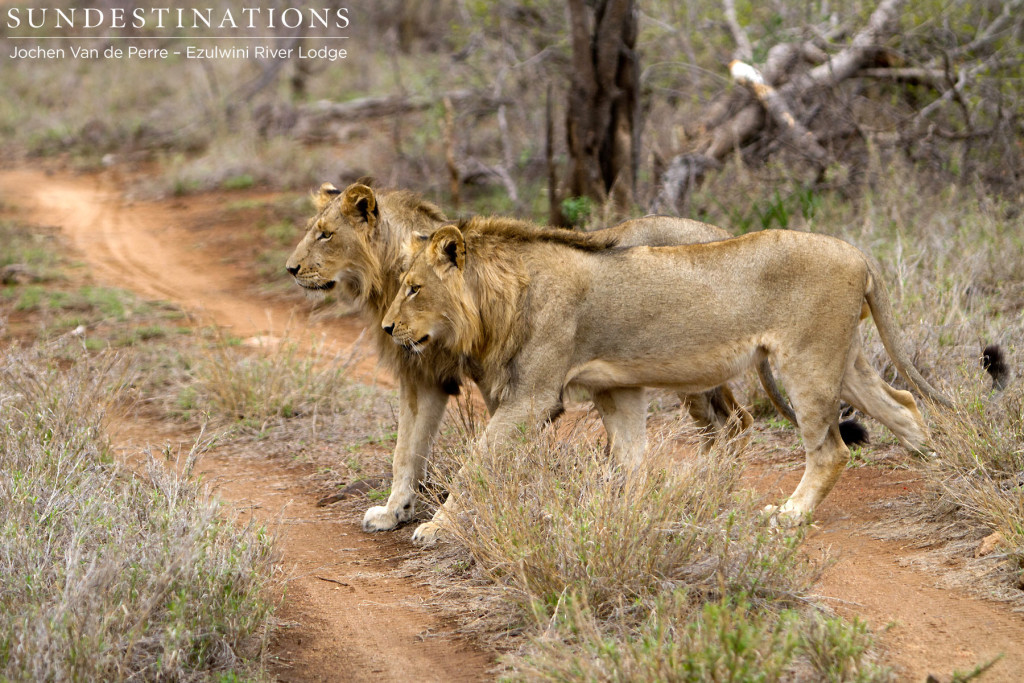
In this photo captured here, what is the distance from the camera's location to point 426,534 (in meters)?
5.37

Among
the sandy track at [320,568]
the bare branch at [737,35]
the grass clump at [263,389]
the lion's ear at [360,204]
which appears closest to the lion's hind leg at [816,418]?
the sandy track at [320,568]

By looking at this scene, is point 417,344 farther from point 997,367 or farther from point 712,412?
point 997,367

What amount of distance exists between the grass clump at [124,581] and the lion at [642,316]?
4.34ft

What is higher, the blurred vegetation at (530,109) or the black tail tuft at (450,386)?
the blurred vegetation at (530,109)

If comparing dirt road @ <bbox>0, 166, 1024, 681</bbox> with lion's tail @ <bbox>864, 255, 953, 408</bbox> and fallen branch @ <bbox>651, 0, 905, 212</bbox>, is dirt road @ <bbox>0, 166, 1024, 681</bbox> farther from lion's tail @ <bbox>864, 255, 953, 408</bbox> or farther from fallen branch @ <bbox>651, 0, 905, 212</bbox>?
fallen branch @ <bbox>651, 0, 905, 212</bbox>

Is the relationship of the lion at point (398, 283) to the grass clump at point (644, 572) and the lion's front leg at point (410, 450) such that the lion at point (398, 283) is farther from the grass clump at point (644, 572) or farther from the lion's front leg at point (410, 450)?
the grass clump at point (644, 572)

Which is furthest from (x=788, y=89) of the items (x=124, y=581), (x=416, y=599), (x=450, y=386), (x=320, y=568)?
(x=124, y=581)

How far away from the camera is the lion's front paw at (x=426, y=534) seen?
17.4 ft

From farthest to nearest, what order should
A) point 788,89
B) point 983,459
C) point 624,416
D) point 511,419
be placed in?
point 788,89, point 624,416, point 983,459, point 511,419

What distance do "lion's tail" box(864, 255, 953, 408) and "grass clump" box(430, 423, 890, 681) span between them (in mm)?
1300

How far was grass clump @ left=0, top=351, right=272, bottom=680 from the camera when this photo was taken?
3600 millimetres

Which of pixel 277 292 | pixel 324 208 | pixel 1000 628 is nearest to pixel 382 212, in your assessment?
pixel 324 208

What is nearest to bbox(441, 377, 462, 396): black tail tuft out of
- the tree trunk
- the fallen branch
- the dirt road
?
the dirt road

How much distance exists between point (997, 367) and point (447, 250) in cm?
295
